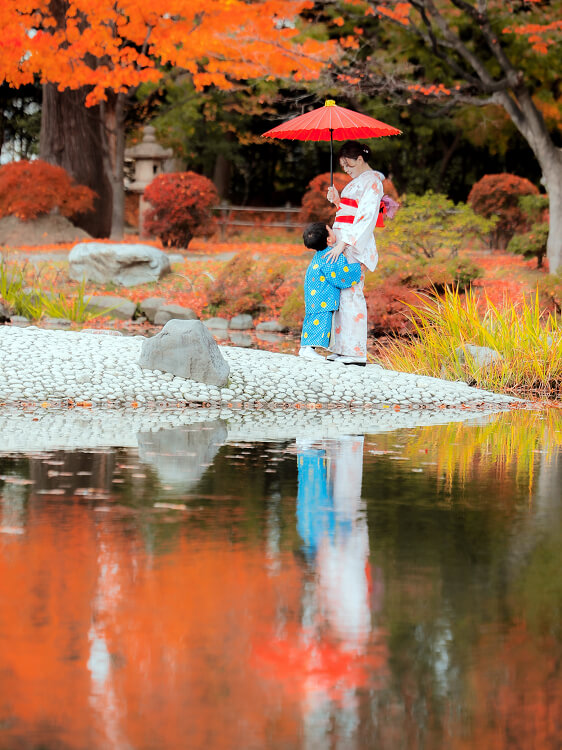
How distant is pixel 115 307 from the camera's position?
54.4 ft

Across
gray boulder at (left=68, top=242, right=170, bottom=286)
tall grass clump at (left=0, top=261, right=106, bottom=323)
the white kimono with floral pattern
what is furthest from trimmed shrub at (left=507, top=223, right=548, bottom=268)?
the white kimono with floral pattern

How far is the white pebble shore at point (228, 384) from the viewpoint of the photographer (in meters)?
9.61

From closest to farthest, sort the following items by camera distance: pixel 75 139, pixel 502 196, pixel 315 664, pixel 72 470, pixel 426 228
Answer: pixel 315 664, pixel 72 470, pixel 426 228, pixel 502 196, pixel 75 139

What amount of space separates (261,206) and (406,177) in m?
5.76

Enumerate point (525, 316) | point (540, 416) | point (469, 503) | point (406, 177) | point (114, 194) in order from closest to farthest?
point (469, 503)
point (540, 416)
point (525, 316)
point (114, 194)
point (406, 177)

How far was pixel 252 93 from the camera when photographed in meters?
30.2

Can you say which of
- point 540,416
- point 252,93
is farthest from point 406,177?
point 540,416

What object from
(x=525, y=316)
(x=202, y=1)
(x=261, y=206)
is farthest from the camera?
(x=261, y=206)

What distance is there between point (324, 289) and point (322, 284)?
53 mm

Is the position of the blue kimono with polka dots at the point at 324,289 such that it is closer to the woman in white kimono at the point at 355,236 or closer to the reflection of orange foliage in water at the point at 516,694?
the woman in white kimono at the point at 355,236

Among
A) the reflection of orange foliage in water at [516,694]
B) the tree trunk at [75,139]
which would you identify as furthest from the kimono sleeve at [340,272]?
the tree trunk at [75,139]

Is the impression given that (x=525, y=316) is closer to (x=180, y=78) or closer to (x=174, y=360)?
(x=174, y=360)

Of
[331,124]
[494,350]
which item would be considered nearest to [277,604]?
[331,124]

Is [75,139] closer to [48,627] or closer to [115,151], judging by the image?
[115,151]
